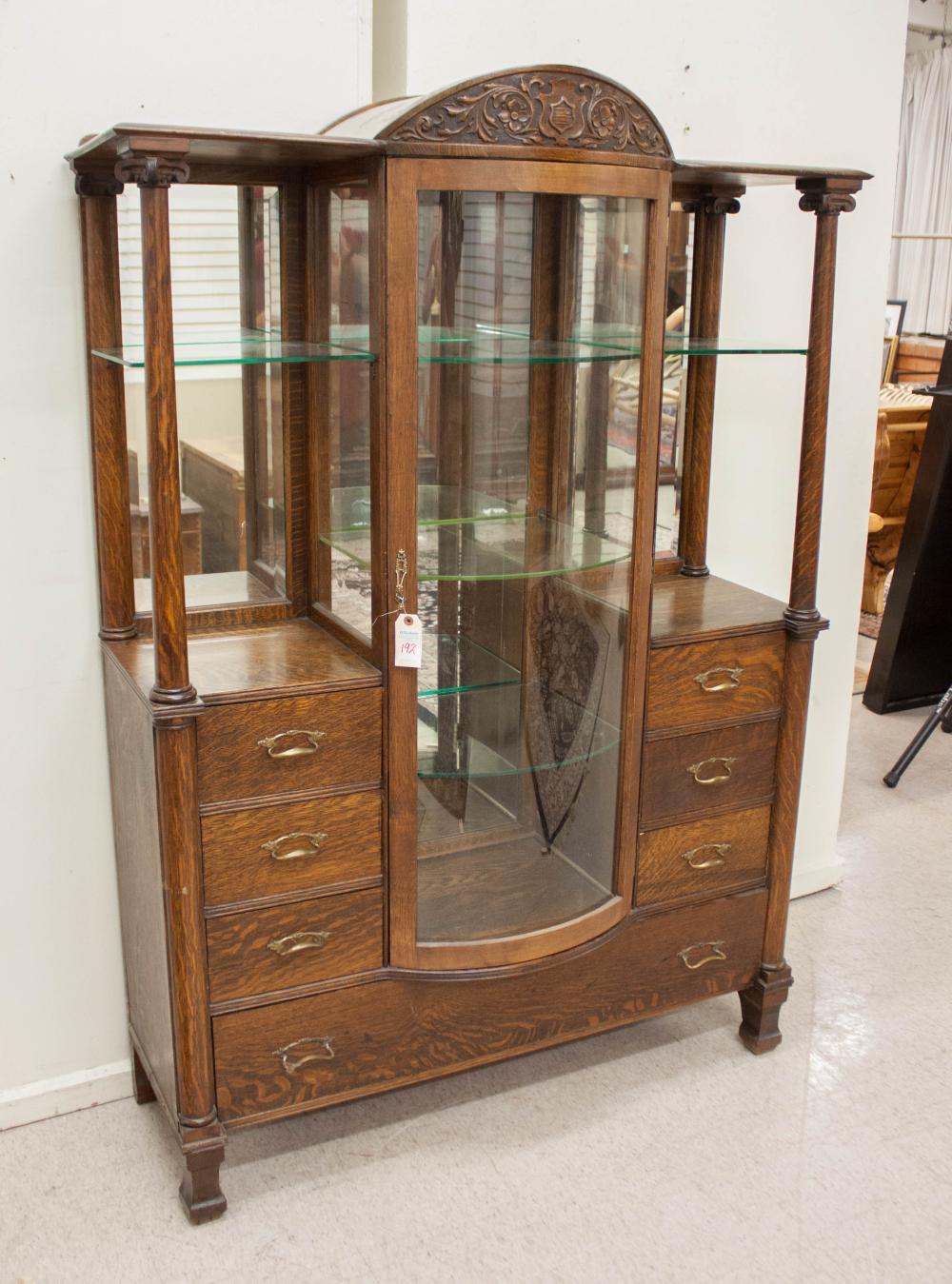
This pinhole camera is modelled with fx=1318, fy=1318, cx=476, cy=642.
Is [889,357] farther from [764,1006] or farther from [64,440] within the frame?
[64,440]

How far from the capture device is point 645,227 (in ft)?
6.35

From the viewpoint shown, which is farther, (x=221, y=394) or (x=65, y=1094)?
(x=65, y=1094)

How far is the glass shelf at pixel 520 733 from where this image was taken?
215 centimetres

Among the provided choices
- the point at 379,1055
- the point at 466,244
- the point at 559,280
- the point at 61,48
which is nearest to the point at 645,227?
the point at 559,280

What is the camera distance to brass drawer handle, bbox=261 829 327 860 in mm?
1938

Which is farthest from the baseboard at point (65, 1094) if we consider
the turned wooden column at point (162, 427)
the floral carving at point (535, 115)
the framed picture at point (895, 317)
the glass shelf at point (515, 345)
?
the framed picture at point (895, 317)

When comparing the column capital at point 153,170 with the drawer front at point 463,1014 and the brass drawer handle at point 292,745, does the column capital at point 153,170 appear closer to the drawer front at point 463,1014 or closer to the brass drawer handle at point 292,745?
the brass drawer handle at point 292,745

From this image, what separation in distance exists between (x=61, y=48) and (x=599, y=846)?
4.90 ft

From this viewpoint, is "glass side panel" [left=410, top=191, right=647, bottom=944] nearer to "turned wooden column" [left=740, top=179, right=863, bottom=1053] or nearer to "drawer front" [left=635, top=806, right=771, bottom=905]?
"drawer front" [left=635, top=806, right=771, bottom=905]

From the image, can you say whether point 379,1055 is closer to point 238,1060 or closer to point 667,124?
point 238,1060

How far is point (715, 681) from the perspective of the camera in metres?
2.26

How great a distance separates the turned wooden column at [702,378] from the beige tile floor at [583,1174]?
3.13 ft

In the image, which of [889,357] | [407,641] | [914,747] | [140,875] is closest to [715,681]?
[407,641]

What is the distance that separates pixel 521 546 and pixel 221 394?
53 centimetres
